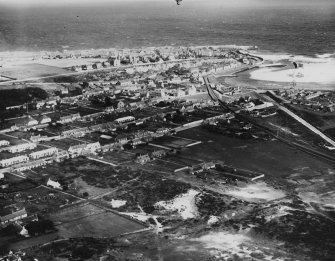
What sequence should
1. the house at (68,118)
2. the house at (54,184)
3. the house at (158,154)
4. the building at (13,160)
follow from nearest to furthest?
the house at (54,184)
the building at (13,160)
the house at (158,154)
the house at (68,118)

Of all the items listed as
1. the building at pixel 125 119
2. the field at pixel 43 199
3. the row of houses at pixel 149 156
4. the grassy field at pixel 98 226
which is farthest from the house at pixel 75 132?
the grassy field at pixel 98 226

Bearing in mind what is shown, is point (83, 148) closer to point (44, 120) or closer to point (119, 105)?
point (44, 120)

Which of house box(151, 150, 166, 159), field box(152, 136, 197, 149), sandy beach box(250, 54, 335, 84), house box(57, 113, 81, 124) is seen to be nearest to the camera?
house box(151, 150, 166, 159)

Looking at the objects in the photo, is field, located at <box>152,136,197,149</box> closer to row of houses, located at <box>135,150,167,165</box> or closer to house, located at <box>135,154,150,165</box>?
row of houses, located at <box>135,150,167,165</box>

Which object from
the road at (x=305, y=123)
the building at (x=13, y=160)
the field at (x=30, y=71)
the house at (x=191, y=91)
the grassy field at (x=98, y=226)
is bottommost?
the grassy field at (x=98, y=226)

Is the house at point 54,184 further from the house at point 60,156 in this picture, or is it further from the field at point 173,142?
Answer: the field at point 173,142

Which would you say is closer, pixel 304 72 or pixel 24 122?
pixel 24 122

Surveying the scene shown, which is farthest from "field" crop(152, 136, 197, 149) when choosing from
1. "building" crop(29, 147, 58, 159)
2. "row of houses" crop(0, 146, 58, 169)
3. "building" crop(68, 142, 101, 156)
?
"row of houses" crop(0, 146, 58, 169)

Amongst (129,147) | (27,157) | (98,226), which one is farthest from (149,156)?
(98,226)

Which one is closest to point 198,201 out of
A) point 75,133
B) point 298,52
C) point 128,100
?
point 75,133
